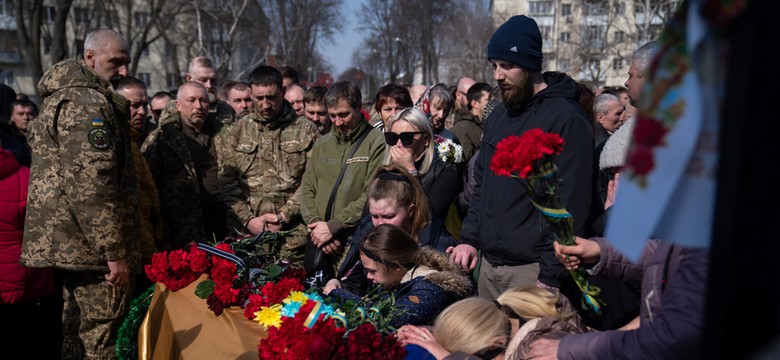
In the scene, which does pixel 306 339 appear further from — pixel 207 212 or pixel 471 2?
pixel 471 2

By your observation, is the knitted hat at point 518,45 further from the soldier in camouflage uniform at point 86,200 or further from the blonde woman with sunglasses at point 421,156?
the soldier in camouflage uniform at point 86,200

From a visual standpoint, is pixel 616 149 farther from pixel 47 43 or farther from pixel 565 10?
pixel 565 10

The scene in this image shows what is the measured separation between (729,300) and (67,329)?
474 cm

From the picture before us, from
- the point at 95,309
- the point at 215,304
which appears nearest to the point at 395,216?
the point at 215,304

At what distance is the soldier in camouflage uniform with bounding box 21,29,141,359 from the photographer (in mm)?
4223

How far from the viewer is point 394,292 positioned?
A: 3.29 meters

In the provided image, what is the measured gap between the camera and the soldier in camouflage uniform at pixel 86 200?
13.9 feet

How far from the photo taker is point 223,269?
3.71m

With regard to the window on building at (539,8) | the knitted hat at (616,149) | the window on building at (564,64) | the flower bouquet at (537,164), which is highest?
the window on building at (539,8)

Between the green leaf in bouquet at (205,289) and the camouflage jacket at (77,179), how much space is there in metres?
1.01

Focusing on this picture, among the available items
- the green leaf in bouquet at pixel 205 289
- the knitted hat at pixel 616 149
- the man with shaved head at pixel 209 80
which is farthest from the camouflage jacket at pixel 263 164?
the knitted hat at pixel 616 149

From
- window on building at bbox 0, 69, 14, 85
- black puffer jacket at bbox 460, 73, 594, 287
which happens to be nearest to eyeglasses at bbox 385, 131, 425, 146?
black puffer jacket at bbox 460, 73, 594, 287

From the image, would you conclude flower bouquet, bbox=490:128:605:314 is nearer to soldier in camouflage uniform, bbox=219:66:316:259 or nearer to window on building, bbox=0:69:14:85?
soldier in camouflage uniform, bbox=219:66:316:259

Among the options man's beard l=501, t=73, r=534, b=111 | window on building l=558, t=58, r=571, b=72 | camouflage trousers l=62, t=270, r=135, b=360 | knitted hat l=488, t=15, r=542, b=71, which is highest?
knitted hat l=488, t=15, r=542, b=71
